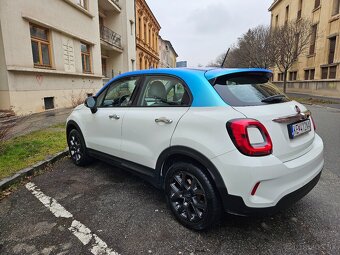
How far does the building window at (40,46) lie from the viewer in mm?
10673

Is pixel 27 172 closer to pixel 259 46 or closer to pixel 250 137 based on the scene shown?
pixel 250 137

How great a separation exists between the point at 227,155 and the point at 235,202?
0.44 metres

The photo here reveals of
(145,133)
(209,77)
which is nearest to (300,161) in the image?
(209,77)

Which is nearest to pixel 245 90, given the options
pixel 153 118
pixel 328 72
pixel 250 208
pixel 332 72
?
pixel 153 118

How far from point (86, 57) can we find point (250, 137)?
611 inches

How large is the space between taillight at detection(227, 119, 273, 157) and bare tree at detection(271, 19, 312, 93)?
851 inches

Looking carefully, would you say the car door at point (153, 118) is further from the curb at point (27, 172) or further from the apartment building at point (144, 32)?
the apartment building at point (144, 32)

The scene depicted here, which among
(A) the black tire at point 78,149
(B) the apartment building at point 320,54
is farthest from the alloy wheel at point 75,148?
(B) the apartment building at point 320,54

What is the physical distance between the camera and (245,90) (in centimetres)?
253

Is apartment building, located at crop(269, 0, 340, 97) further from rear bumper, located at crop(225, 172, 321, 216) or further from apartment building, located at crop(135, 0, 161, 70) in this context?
rear bumper, located at crop(225, 172, 321, 216)

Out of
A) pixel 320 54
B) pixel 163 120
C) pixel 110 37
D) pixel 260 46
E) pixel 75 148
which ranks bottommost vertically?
pixel 75 148

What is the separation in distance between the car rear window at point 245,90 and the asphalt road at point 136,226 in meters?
1.33

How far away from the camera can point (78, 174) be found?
163 inches

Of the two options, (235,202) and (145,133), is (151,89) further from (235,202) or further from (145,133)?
(235,202)
